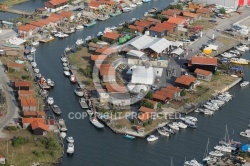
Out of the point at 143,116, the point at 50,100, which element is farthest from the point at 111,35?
the point at 143,116

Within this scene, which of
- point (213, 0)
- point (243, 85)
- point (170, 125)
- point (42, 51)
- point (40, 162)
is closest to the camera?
point (40, 162)

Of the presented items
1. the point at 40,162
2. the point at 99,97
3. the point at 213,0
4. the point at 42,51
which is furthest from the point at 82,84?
the point at 213,0

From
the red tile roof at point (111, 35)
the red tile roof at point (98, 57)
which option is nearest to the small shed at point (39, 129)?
the red tile roof at point (98, 57)

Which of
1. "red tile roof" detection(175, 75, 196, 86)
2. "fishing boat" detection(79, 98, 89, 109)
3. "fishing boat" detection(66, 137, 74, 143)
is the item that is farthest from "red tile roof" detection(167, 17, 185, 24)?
"fishing boat" detection(66, 137, 74, 143)

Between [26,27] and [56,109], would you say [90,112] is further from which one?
[26,27]

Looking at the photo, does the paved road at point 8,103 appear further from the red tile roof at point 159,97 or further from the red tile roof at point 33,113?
the red tile roof at point 159,97

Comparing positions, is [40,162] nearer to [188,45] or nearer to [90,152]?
[90,152]
